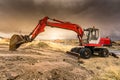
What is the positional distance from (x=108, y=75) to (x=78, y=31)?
10384 millimetres

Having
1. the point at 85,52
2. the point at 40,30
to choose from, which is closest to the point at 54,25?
the point at 40,30

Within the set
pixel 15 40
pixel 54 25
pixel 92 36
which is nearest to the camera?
pixel 15 40

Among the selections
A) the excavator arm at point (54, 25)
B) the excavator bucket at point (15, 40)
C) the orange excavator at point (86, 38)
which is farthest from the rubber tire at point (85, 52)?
the excavator bucket at point (15, 40)

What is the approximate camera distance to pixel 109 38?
27062 mm

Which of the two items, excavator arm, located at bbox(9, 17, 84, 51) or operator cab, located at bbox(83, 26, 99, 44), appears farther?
operator cab, located at bbox(83, 26, 99, 44)

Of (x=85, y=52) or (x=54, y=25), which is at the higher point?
(x=54, y=25)

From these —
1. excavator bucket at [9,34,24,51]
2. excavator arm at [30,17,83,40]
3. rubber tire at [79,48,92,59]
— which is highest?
excavator arm at [30,17,83,40]

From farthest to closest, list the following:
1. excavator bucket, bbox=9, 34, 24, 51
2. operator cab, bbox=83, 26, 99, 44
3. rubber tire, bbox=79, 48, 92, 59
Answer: operator cab, bbox=83, 26, 99, 44, rubber tire, bbox=79, 48, 92, 59, excavator bucket, bbox=9, 34, 24, 51

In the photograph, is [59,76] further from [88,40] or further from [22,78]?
[88,40]

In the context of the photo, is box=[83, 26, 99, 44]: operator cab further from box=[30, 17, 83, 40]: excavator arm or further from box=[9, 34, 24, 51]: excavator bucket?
box=[9, 34, 24, 51]: excavator bucket

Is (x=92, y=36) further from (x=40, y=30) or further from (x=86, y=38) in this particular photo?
(x=40, y=30)

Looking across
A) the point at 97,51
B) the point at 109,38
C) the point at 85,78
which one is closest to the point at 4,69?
the point at 85,78

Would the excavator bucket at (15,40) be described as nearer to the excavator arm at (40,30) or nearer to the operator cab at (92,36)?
the excavator arm at (40,30)

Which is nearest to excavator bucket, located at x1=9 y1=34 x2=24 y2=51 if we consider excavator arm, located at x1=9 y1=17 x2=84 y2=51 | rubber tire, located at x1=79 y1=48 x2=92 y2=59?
excavator arm, located at x1=9 y1=17 x2=84 y2=51
